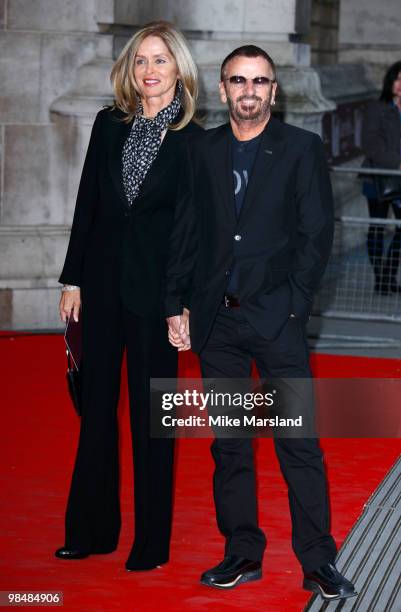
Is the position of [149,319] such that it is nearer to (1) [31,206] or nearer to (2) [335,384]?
(2) [335,384]

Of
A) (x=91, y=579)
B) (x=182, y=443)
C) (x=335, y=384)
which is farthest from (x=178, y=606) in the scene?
(x=335, y=384)

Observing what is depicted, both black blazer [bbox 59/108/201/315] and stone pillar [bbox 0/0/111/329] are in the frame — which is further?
stone pillar [bbox 0/0/111/329]

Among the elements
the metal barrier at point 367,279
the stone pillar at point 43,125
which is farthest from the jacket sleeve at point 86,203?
the metal barrier at point 367,279

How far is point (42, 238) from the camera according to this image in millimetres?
11555

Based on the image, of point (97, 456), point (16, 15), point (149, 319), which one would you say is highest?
point (16, 15)

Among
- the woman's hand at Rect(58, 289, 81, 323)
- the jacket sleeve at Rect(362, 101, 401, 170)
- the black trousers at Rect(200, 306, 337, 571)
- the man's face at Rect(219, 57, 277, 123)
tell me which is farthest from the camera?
the jacket sleeve at Rect(362, 101, 401, 170)

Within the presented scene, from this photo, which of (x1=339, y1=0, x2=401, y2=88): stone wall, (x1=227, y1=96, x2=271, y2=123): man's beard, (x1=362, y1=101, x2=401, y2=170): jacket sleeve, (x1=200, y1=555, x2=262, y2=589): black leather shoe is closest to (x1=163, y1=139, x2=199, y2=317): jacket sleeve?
(x1=227, y1=96, x2=271, y2=123): man's beard

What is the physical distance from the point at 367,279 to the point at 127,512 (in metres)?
5.59

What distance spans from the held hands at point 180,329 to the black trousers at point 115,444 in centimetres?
14

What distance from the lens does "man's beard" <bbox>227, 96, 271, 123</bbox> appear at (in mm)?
5477

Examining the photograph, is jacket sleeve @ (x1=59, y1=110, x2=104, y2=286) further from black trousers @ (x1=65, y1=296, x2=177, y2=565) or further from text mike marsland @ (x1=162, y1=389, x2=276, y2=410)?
text mike marsland @ (x1=162, y1=389, x2=276, y2=410)

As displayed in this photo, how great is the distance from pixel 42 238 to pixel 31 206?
265 millimetres

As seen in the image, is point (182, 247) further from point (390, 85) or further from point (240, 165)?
point (390, 85)

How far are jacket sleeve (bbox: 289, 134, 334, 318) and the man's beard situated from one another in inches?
8.6
